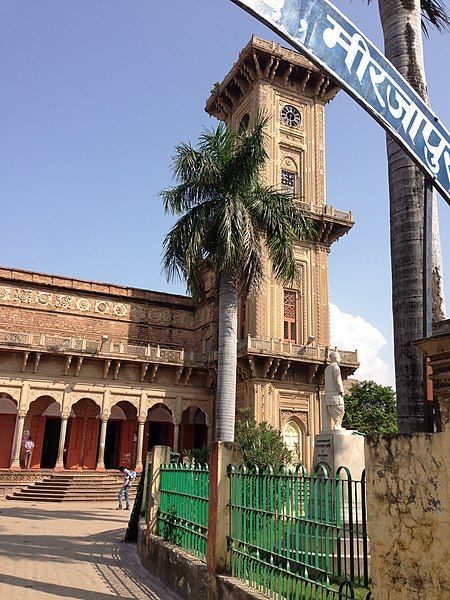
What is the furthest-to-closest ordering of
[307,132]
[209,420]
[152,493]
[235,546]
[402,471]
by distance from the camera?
1. [307,132]
2. [209,420]
3. [152,493]
4. [235,546]
5. [402,471]

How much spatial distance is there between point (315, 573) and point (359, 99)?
12.7 ft

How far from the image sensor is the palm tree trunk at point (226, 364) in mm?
14416

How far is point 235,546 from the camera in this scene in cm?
587

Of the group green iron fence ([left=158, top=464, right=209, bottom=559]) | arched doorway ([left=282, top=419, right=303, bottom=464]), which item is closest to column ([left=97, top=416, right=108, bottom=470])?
arched doorway ([left=282, top=419, right=303, bottom=464])

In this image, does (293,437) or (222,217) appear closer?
(222,217)

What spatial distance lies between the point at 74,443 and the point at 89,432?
880mm

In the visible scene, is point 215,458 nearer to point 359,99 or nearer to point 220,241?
point 359,99

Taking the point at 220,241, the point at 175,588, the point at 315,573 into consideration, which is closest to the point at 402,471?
the point at 315,573

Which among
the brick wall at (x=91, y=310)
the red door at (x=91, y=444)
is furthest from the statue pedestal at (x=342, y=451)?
the brick wall at (x=91, y=310)

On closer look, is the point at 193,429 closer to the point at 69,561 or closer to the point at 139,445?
the point at 139,445

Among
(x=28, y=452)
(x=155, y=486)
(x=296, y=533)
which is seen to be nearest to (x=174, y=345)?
(x=28, y=452)

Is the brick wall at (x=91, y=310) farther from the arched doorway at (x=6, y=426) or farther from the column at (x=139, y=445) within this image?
the column at (x=139, y=445)

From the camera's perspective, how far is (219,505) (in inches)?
238

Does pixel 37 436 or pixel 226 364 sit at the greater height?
pixel 226 364
